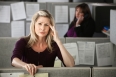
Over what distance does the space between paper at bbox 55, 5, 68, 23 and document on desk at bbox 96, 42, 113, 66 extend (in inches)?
42.1

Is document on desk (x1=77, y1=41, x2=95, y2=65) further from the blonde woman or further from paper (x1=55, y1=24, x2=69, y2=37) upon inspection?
→ paper (x1=55, y1=24, x2=69, y2=37)

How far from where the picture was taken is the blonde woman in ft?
6.28

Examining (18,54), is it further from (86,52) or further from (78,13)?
(78,13)

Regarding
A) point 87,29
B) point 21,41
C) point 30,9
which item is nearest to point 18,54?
point 21,41

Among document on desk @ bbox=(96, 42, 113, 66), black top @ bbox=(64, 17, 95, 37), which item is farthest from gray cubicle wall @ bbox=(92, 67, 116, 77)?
black top @ bbox=(64, 17, 95, 37)

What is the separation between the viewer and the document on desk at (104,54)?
2.49 meters

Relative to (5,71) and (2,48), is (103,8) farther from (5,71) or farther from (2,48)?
(5,71)

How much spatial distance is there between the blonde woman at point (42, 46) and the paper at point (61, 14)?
60.9 inches

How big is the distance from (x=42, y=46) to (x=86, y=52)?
721 millimetres

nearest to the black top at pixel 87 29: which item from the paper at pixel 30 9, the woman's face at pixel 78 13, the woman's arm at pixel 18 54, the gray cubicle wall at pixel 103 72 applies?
the woman's face at pixel 78 13

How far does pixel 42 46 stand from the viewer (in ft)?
6.47

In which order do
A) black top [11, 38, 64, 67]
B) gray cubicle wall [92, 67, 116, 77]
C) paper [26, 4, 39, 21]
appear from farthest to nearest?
paper [26, 4, 39, 21], black top [11, 38, 64, 67], gray cubicle wall [92, 67, 116, 77]

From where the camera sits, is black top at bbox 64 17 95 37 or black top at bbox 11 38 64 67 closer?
black top at bbox 11 38 64 67

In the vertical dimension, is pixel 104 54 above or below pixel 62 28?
below
